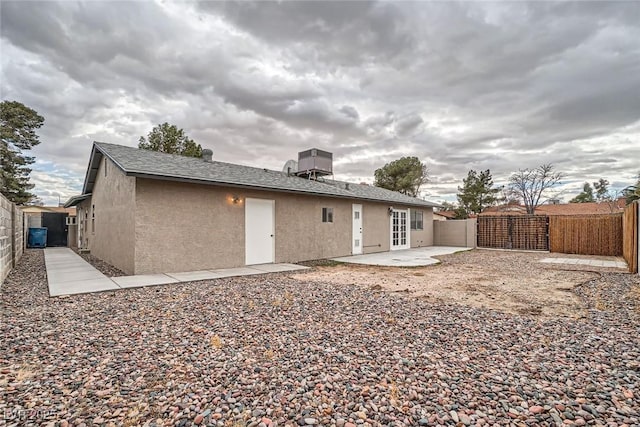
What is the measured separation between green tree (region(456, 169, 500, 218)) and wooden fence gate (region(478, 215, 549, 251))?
11558mm

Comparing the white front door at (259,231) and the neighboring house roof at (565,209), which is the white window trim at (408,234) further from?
the neighboring house roof at (565,209)

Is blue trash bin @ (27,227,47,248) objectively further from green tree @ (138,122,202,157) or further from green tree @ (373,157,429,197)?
green tree @ (373,157,429,197)

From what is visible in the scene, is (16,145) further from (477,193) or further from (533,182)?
(533,182)

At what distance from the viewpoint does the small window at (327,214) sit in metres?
10.9

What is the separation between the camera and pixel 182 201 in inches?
294

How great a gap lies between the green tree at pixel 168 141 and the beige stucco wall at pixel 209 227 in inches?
639

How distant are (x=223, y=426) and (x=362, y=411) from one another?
879mm

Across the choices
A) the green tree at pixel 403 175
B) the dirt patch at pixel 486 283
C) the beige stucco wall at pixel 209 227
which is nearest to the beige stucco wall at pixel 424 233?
the beige stucco wall at pixel 209 227

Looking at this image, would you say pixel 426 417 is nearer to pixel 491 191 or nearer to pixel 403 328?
pixel 403 328

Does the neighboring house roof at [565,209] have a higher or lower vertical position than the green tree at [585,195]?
lower

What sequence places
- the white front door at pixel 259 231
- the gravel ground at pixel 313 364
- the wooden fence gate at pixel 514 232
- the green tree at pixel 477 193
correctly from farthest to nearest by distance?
1. the green tree at pixel 477 193
2. the wooden fence gate at pixel 514 232
3. the white front door at pixel 259 231
4. the gravel ground at pixel 313 364

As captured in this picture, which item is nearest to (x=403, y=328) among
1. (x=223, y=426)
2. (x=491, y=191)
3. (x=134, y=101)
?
(x=223, y=426)

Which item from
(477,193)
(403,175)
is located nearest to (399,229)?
(403,175)

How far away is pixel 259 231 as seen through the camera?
8.97 meters
